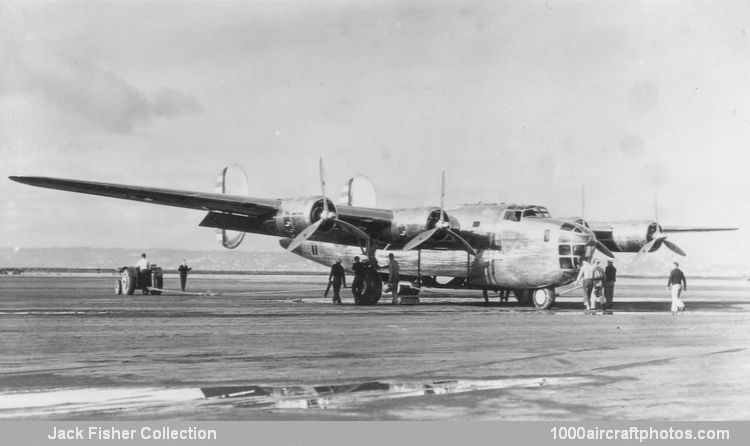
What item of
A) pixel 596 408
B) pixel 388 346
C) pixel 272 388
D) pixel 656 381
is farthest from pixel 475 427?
pixel 388 346

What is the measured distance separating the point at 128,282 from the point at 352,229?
12.0m

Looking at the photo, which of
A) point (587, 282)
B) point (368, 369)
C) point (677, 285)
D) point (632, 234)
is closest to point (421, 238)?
point (587, 282)

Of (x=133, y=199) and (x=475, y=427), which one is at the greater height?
(x=133, y=199)

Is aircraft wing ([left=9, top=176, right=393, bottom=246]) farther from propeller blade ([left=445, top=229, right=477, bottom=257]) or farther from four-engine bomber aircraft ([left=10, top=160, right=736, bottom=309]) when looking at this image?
propeller blade ([left=445, top=229, right=477, bottom=257])

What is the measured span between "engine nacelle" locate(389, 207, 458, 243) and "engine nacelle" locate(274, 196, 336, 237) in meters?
2.92

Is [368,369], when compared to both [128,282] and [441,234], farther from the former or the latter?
[128,282]

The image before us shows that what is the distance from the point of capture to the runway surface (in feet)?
26.1

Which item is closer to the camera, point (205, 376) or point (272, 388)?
point (272, 388)

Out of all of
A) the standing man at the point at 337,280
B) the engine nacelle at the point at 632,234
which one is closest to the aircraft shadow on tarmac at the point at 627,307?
the engine nacelle at the point at 632,234

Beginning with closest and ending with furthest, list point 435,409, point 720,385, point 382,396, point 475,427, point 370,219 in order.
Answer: point 475,427 < point 435,409 < point 382,396 < point 720,385 < point 370,219

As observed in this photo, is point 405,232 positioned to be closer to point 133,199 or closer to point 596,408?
point 133,199

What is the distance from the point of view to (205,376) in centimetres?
998

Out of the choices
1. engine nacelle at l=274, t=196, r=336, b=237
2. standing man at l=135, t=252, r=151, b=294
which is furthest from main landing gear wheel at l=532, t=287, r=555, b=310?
standing man at l=135, t=252, r=151, b=294

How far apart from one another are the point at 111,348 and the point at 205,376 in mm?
3588
